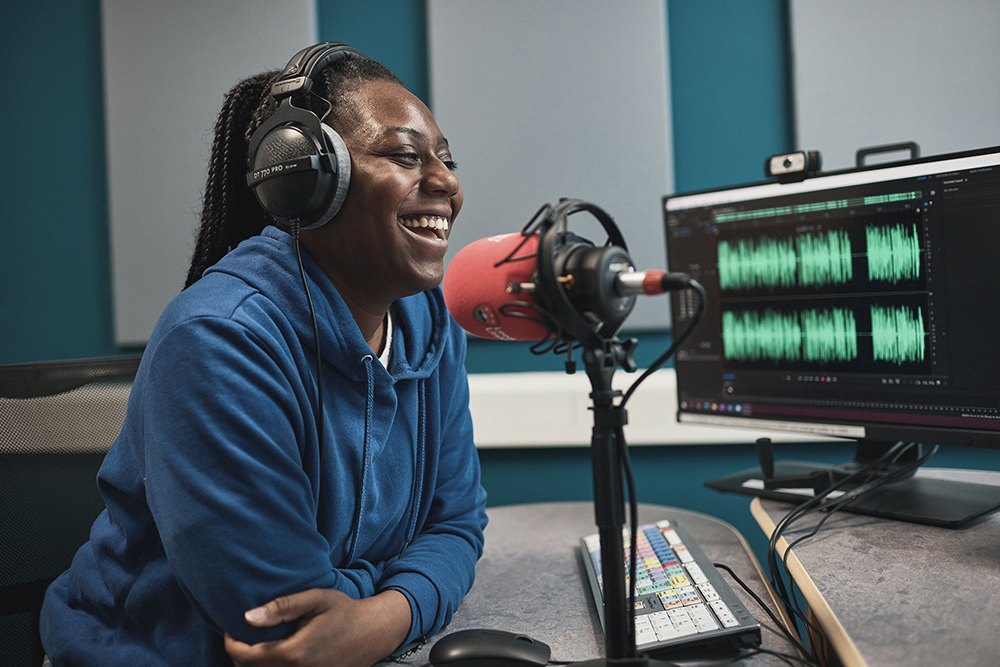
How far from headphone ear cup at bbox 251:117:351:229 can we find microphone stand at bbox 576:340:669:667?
404 mm

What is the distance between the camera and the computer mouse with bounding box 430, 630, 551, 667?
26.7 inches

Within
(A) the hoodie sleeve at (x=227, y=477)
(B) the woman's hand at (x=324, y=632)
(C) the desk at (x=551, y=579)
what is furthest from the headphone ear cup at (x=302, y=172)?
(C) the desk at (x=551, y=579)

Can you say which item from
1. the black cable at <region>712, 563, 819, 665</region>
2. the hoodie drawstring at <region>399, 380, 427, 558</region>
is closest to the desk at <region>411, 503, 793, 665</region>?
the black cable at <region>712, 563, 819, 665</region>

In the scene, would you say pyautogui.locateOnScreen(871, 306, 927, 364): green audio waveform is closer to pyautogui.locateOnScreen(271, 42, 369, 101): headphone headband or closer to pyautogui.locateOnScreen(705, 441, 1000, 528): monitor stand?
pyautogui.locateOnScreen(705, 441, 1000, 528): monitor stand

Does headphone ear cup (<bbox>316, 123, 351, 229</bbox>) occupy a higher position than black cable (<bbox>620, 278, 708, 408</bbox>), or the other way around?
headphone ear cup (<bbox>316, 123, 351, 229</bbox>)

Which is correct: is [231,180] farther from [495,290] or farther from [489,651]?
[489,651]

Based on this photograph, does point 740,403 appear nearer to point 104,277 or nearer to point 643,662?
point 643,662

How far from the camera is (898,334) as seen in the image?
103cm

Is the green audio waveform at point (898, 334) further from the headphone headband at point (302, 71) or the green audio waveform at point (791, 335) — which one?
the headphone headband at point (302, 71)

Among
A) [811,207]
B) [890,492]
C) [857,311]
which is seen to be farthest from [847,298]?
[890,492]

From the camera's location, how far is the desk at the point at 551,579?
0.77 m

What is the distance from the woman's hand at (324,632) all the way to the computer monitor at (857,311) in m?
0.71

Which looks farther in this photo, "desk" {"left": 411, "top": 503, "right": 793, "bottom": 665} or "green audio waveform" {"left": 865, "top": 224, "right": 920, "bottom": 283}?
"green audio waveform" {"left": 865, "top": 224, "right": 920, "bottom": 283}

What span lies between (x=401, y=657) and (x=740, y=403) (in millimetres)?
756
